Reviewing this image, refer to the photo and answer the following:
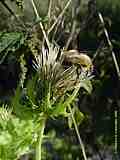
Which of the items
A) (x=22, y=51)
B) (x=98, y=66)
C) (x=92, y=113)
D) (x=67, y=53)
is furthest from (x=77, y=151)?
(x=67, y=53)

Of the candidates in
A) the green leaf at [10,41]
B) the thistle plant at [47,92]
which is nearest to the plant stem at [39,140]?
the thistle plant at [47,92]

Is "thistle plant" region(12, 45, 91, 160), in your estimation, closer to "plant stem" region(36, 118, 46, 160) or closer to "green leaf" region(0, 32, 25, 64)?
"plant stem" region(36, 118, 46, 160)

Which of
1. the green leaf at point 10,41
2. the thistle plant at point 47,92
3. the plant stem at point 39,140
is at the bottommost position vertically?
the plant stem at point 39,140

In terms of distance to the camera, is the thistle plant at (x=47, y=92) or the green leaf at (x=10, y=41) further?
the green leaf at (x=10, y=41)

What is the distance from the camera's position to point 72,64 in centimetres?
76

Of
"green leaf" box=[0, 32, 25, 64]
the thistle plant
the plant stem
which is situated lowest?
the plant stem

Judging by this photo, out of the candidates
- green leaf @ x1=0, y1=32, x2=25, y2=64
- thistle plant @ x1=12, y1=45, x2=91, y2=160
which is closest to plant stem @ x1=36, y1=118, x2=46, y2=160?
thistle plant @ x1=12, y1=45, x2=91, y2=160

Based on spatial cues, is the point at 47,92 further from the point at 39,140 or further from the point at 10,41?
the point at 10,41

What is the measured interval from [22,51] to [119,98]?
101 cm

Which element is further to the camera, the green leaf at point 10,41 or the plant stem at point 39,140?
the green leaf at point 10,41

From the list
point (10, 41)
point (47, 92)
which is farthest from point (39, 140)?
point (10, 41)

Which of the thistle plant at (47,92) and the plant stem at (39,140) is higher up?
the thistle plant at (47,92)

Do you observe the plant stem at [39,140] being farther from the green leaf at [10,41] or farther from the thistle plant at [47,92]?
the green leaf at [10,41]

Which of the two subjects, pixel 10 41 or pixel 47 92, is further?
pixel 10 41
